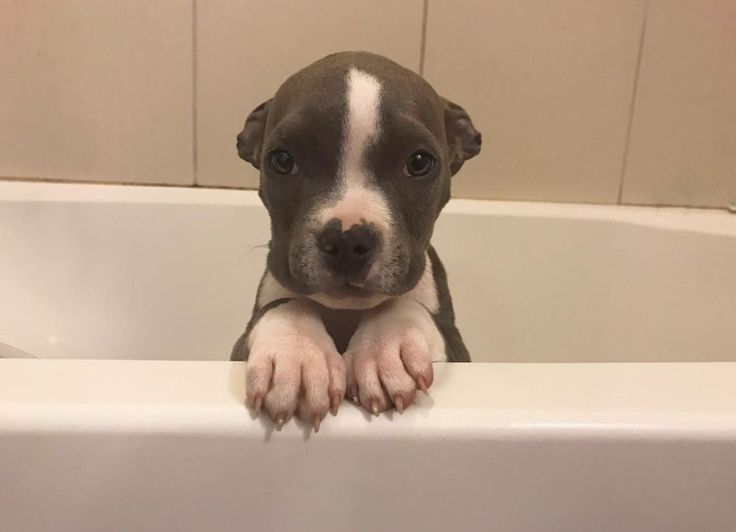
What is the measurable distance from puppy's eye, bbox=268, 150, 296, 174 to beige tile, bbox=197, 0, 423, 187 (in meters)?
0.67

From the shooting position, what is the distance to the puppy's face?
2.89 feet

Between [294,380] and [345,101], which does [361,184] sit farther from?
[294,380]

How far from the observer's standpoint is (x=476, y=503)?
72cm

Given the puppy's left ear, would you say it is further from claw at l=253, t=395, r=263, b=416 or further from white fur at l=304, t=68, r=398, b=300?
claw at l=253, t=395, r=263, b=416

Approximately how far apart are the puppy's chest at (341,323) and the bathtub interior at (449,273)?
58 centimetres

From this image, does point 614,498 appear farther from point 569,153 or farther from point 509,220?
point 569,153

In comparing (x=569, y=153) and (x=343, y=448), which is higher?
(x=569, y=153)

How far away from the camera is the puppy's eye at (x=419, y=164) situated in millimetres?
993

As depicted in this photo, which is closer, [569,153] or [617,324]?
[617,324]

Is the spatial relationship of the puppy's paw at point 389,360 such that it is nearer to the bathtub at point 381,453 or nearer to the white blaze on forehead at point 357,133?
the bathtub at point 381,453

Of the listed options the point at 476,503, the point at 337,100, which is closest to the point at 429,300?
the point at 337,100

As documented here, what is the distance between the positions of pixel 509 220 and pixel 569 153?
228 millimetres

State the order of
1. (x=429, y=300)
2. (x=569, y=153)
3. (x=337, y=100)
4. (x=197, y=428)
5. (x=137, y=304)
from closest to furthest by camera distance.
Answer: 1. (x=197, y=428)
2. (x=337, y=100)
3. (x=429, y=300)
4. (x=137, y=304)
5. (x=569, y=153)

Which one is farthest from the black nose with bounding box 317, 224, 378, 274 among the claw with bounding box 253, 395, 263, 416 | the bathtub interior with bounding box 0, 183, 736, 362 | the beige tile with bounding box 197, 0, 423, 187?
the beige tile with bounding box 197, 0, 423, 187
